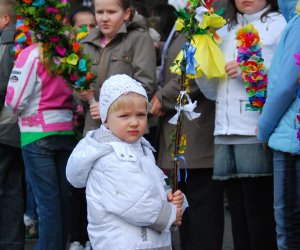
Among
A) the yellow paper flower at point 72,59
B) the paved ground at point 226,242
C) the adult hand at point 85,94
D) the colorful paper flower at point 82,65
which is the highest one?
the yellow paper flower at point 72,59

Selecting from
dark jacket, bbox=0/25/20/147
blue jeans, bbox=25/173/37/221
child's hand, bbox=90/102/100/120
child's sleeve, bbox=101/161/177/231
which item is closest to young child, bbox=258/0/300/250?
child's sleeve, bbox=101/161/177/231

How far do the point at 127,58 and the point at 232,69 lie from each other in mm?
988

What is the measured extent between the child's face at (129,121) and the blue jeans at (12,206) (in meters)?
2.14

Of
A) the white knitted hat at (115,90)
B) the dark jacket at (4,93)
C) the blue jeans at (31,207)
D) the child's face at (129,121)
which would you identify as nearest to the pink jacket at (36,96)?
the dark jacket at (4,93)

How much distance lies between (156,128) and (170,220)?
2.08 meters

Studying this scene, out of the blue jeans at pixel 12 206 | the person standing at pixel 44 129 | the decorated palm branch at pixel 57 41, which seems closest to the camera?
the decorated palm branch at pixel 57 41

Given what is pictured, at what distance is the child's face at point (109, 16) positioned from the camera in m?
5.43

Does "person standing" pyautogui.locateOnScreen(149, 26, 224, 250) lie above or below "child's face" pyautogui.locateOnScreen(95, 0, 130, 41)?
below

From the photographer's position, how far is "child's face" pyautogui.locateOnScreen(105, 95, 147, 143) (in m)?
4.04

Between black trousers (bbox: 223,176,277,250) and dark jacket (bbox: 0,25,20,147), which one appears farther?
dark jacket (bbox: 0,25,20,147)

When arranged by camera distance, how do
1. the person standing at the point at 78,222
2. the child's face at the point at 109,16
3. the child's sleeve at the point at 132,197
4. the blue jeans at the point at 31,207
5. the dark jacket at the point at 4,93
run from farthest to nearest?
the blue jeans at the point at 31,207
the person standing at the point at 78,222
the dark jacket at the point at 4,93
the child's face at the point at 109,16
the child's sleeve at the point at 132,197

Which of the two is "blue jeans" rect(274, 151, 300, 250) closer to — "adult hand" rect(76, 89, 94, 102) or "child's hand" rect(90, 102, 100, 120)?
"child's hand" rect(90, 102, 100, 120)

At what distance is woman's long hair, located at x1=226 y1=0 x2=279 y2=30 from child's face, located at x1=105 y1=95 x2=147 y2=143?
3.87 ft

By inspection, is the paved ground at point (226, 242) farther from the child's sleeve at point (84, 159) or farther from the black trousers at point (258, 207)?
the child's sleeve at point (84, 159)
